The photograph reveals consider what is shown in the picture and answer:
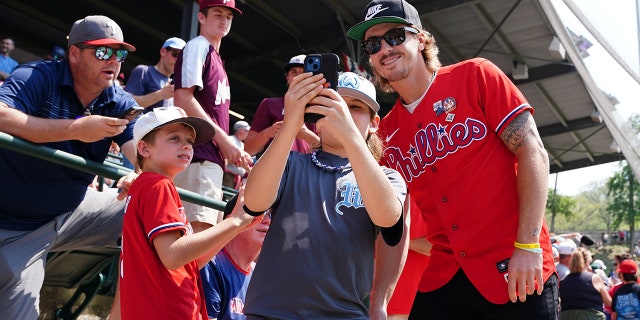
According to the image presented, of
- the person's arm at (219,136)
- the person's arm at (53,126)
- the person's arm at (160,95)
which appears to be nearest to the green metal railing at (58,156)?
the person's arm at (53,126)

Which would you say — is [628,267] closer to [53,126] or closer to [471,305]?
[471,305]

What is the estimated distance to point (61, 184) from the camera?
399 centimetres

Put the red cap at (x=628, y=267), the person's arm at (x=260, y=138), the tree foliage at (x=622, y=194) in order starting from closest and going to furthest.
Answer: the person's arm at (x=260, y=138), the red cap at (x=628, y=267), the tree foliage at (x=622, y=194)

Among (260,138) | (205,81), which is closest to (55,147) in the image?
(205,81)

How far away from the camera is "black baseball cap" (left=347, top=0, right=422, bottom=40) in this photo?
130 inches

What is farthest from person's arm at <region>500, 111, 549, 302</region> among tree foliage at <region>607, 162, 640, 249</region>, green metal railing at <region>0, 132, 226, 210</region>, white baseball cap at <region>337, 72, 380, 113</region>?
tree foliage at <region>607, 162, 640, 249</region>

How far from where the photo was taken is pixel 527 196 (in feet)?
9.81

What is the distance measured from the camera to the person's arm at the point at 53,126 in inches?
141

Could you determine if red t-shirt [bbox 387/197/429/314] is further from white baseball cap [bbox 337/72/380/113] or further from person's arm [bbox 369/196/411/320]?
white baseball cap [bbox 337/72/380/113]

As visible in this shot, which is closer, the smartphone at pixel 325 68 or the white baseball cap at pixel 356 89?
the smartphone at pixel 325 68

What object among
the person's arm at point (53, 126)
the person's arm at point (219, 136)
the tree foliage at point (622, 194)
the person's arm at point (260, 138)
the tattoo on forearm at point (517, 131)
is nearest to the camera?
the tattoo on forearm at point (517, 131)

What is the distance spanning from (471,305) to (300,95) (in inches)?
59.0

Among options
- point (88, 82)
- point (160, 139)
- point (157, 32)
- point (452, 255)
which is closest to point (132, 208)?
point (160, 139)

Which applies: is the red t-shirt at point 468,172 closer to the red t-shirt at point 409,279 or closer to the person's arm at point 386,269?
the person's arm at point 386,269
